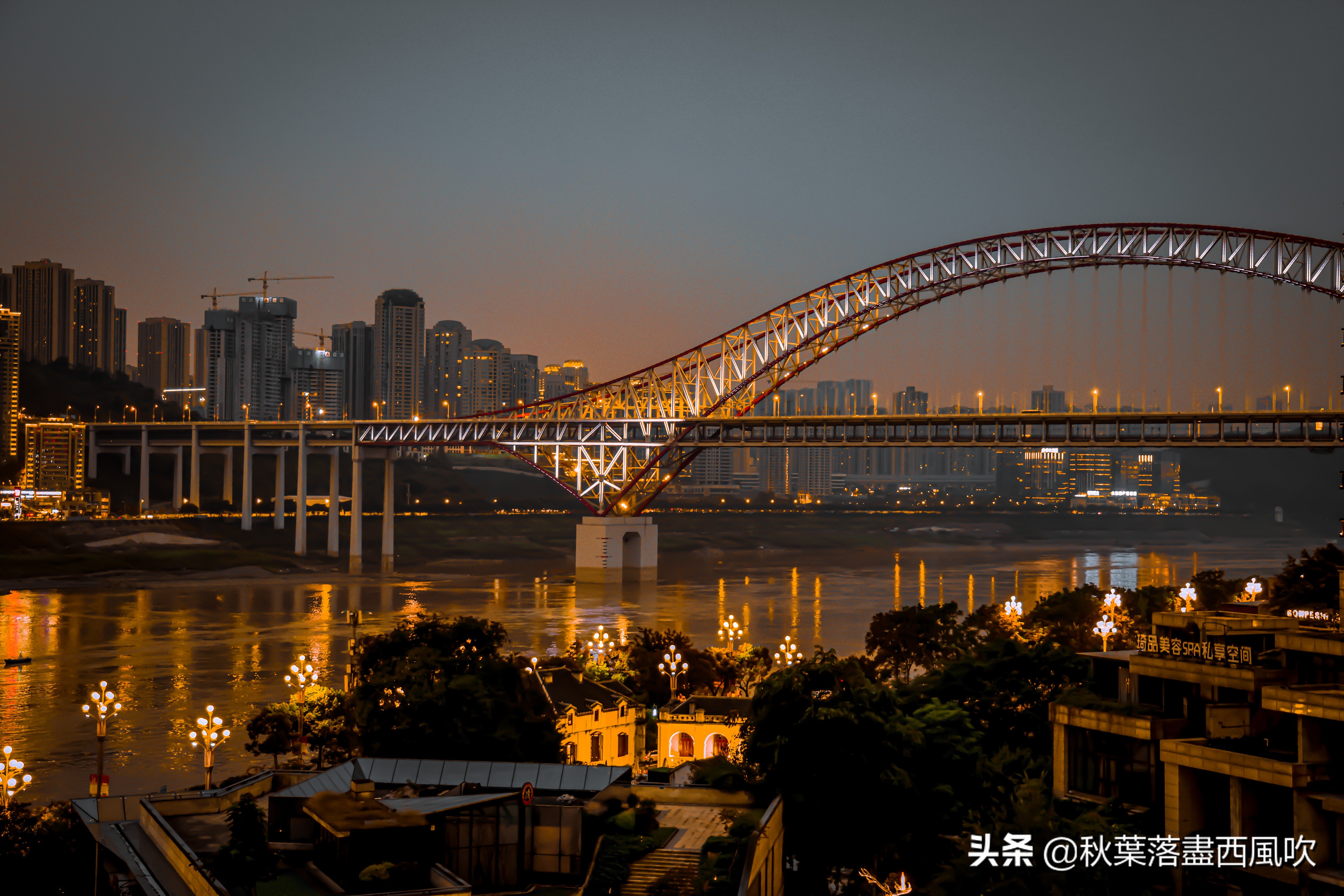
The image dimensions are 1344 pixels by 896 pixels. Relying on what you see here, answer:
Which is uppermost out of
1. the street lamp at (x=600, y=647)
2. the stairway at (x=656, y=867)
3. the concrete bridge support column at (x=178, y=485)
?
the concrete bridge support column at (x=178, y=485)

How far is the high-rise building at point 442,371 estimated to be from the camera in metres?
140

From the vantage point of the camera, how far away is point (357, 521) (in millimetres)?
68500

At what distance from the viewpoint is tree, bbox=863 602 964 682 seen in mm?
26938

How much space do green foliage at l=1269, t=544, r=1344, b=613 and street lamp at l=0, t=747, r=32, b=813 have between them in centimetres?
1983

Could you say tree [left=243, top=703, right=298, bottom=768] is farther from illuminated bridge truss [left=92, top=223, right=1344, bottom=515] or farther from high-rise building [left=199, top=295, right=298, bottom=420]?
high-rise building [left=199, top=295, right=298, bottom=420]

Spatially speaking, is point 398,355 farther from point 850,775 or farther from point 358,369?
point 850,775

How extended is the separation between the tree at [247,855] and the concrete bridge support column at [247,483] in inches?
2413

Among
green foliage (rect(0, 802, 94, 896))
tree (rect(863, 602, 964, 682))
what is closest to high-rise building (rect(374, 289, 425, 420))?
tree (rect(863, 602, 964, 682))

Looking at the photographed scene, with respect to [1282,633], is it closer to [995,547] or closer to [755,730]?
[755,730]

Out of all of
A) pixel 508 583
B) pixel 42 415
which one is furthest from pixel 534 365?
pixel 508 583

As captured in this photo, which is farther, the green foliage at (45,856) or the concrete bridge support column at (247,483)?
the concrete bridge support column at (247,483)

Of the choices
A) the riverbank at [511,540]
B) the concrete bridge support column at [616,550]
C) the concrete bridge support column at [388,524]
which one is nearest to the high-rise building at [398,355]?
the riverbank at [511,540]

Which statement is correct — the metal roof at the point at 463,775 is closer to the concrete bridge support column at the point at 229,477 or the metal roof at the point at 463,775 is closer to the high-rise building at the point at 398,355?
the concrete bridge support column at the point at 229,477

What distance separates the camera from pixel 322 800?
11.6 metres
